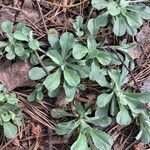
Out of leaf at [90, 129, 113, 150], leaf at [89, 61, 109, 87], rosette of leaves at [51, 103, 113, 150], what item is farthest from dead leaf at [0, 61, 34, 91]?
leaf at [90, 129, 113, 150]

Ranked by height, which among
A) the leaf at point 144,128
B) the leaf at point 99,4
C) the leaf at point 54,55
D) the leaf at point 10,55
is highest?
the leaf at point 99,4

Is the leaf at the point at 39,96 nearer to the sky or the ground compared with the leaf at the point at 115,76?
nearer to the ground

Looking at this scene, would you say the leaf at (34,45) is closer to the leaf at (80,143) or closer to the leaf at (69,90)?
the leaf at (69,90)

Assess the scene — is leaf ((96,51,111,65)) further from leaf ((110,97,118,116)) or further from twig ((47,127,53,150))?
twig ((47,127,53,150))

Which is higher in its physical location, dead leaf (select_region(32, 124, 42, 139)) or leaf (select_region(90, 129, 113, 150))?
dead leaf (select_region(32, 124, 42, 139))

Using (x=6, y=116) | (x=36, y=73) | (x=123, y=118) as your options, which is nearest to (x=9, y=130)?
(x=6, y=116)

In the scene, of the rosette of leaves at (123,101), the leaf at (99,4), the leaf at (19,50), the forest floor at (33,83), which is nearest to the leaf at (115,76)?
the rosette of leaves at (123,101)

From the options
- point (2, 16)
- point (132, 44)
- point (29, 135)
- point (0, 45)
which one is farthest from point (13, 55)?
point (132, 44)
